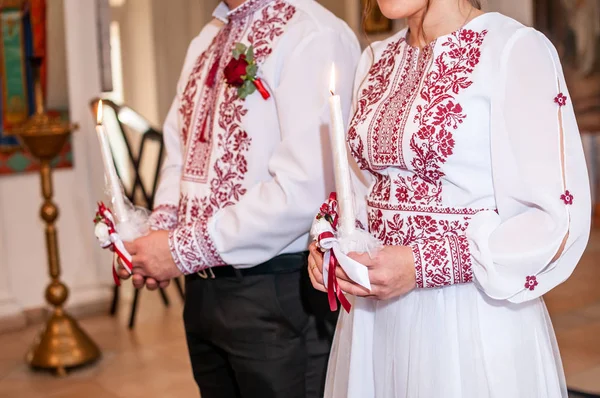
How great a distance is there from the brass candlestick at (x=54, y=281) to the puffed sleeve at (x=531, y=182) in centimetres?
285

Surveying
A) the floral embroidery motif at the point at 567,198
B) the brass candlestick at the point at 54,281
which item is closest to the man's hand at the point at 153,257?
the floral embroidery motif at the point at 567,198

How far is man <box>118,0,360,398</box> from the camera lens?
5.20ft

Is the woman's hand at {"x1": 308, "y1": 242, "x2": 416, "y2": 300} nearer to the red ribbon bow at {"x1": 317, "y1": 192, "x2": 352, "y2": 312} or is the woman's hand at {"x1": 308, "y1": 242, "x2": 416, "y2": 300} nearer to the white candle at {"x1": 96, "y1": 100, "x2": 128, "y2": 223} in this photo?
the red ribbon bow at {"x1": 317, "y1": 192, "x2": 352, "y2": 312}

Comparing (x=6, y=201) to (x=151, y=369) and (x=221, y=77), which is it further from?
(x=221, y=77)

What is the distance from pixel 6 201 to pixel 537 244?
389 centimetres

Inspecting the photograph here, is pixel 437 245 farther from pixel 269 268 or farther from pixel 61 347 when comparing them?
pixel 61 347

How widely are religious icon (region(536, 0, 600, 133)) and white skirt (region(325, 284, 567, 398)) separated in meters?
6.43

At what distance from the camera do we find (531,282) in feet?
4.00

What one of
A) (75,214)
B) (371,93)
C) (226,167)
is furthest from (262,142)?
(75,214)

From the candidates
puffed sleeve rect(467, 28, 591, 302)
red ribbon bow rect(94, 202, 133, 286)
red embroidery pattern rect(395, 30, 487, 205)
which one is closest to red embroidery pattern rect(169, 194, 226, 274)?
red ribbon bow rect(94, 202, 133, 286)

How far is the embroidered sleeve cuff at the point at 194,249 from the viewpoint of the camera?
1.61m

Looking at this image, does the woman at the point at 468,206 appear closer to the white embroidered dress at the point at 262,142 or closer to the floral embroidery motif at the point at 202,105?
the white embroidered dress at the point at 262,142

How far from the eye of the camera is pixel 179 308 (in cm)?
475

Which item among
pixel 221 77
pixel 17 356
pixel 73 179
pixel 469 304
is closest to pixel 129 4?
pixel 73 179
